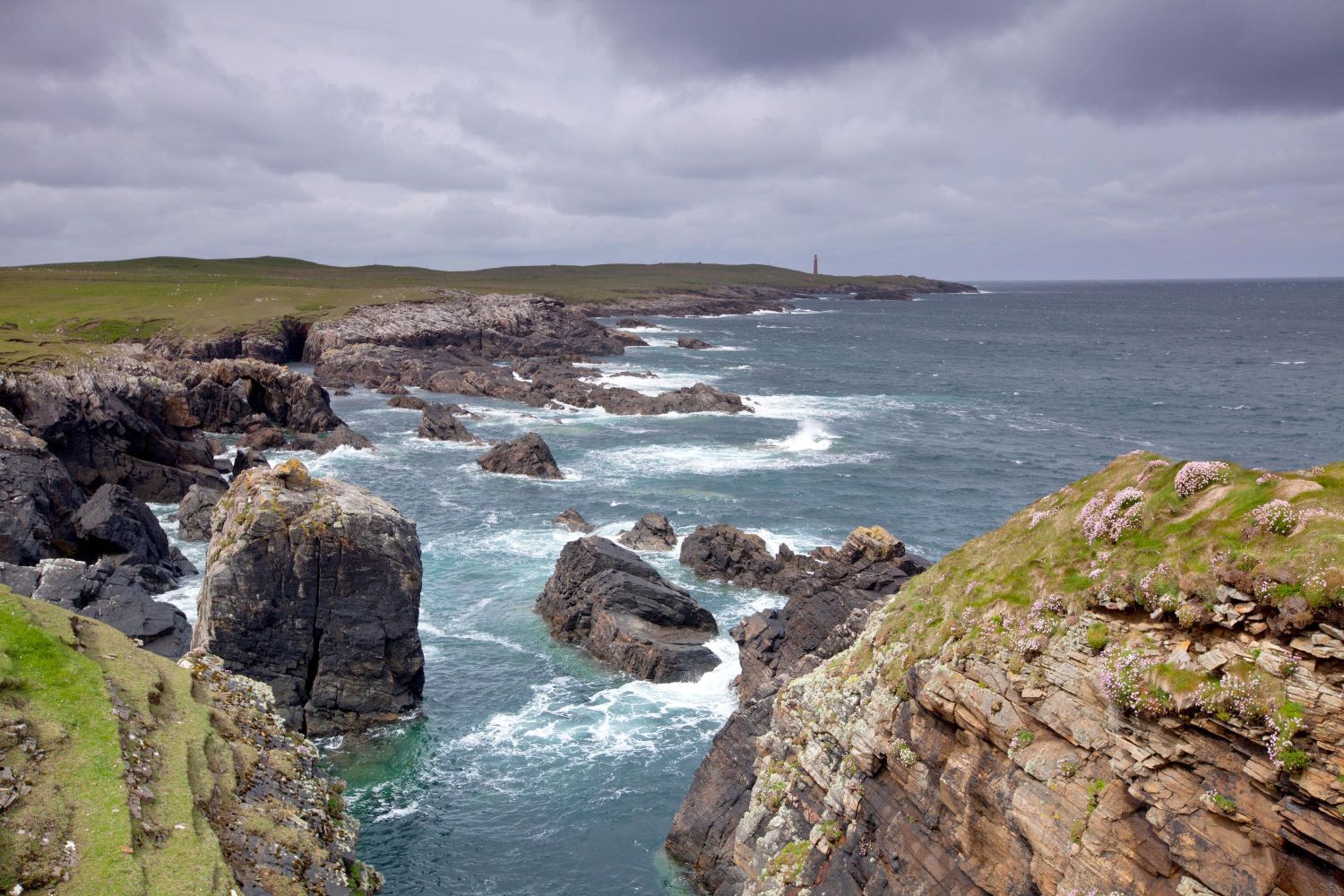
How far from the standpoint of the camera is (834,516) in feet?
194

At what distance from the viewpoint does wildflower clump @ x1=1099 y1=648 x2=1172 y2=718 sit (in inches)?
472

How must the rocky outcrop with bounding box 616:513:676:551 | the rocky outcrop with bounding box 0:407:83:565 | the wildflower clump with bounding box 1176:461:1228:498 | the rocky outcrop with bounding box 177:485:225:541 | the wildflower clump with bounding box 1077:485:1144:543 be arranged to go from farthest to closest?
the rocky outcrop with bounding box 616:513:676:551 → the rocky outcrop with bounding box 177:485:225:541 → the rocky outcrop with bounding box 0:407:83:565 → the wildflower clump with bounding box 1077:485:1144:543 → the wildflower clump with bounding box 1176:461:1228:498

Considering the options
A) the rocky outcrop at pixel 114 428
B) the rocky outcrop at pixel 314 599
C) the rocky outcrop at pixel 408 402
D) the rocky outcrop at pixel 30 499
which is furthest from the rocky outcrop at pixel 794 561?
the rocky outcrop at pixel 408 402

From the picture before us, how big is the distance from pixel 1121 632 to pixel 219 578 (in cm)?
2759

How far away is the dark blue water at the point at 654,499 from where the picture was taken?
2795 cm

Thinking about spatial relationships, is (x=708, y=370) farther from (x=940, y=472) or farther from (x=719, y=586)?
(x=719, y=586)

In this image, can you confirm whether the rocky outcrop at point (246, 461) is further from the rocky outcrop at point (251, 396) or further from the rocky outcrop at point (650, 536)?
the rocky outcrop at point (650, 536)

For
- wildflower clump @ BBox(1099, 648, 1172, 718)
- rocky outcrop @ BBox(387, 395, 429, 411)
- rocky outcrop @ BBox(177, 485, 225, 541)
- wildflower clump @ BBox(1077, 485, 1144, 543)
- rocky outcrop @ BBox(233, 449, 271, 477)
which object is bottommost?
rocky outcrop @ BBox(177, 485, 225, 541)

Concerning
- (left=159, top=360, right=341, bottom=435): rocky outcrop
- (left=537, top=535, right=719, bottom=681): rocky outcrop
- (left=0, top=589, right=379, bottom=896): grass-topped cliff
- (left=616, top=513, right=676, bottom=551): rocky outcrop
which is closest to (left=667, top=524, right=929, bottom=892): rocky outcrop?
(left=616, top=513, right=676, bottom=551): rocky outcrop

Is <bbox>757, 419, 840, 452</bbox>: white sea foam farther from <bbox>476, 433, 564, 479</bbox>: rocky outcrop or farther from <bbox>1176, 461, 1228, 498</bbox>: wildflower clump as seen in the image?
<bbox>1176, 461, 1228, 498</bbox>: wildflower clump

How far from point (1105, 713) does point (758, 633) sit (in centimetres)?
2152

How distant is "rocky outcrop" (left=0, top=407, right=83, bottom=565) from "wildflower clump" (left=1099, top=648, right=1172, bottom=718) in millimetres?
43115

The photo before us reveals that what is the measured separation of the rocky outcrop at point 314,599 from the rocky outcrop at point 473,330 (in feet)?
291

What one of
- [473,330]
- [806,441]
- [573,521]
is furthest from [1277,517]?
[473,330]
